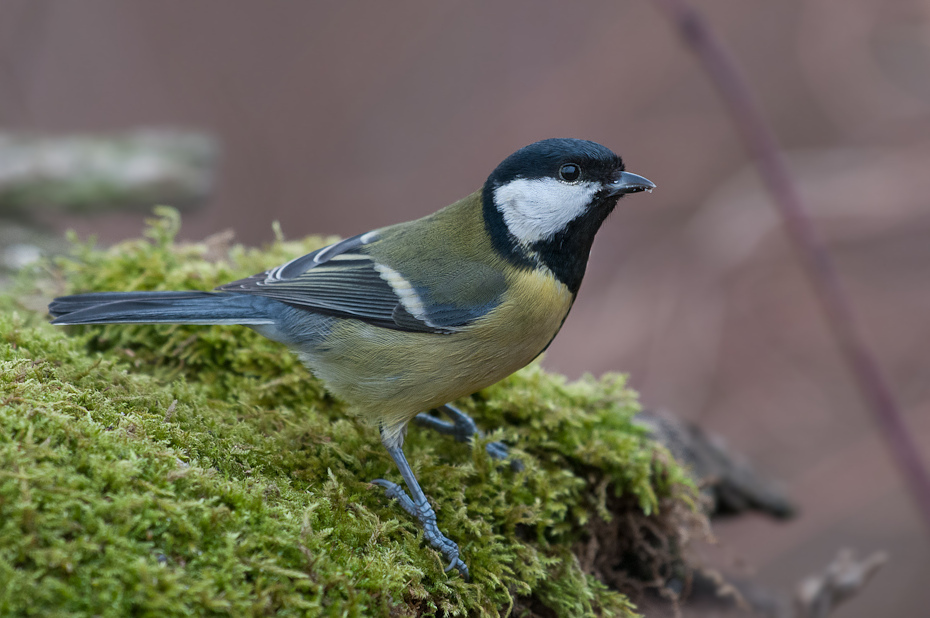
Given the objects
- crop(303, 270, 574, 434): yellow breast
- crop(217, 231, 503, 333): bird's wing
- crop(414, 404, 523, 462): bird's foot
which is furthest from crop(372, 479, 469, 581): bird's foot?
crop(217, 231, 503, 333): bird's wing

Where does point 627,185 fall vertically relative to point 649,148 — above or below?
below

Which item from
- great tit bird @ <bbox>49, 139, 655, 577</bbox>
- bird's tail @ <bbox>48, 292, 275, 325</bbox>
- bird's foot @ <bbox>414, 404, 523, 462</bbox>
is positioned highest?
bird's tail @ <bbox>48, 292, 275, 325</bbox>

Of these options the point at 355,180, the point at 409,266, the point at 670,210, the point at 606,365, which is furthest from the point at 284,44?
the point at 409,266

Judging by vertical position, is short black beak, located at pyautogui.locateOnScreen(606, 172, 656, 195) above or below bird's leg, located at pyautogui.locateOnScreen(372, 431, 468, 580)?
above

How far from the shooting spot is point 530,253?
272 centimetres

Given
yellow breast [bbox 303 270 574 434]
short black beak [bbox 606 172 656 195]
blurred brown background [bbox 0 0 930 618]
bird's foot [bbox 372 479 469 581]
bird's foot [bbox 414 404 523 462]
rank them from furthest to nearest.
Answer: blurred brown background [bbox 0 0 930 618] < bird's foot [bbox 414 404 523 462] < short black beak [bbox 606 172 656 195] < yellow breast [bbox 303 270 574 434] < bird's foot [bbox 372 479 469 581]

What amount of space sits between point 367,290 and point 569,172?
3.05 feet

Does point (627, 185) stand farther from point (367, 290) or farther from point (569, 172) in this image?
point (367, 290)

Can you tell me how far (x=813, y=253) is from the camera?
3.76 m

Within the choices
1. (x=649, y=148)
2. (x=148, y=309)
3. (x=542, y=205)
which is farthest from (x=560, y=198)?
(x=649, y=148)

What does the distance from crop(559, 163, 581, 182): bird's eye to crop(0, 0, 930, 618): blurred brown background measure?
2040mm

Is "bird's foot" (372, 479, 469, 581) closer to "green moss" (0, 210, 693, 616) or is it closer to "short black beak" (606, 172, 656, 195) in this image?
"green moss" (0, 210, 693, 616)

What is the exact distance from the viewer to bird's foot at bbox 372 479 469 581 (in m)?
2.37

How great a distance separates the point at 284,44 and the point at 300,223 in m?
2.63
